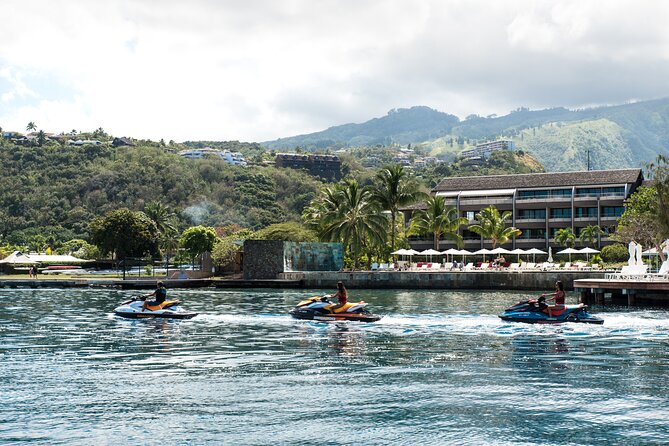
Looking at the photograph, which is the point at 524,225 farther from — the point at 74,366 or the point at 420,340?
the point at 74,366

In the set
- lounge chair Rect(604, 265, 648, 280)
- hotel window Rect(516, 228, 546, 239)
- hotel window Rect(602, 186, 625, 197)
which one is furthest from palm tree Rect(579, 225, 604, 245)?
lounge chair Rect(604, 265, 648, 280)

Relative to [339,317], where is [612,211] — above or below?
above

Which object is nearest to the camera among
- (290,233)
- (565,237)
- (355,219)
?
(355,219)

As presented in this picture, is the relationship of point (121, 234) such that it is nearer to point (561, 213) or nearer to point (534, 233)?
point (534, 233)

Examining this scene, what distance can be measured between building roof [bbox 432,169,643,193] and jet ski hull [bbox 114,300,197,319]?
8477 centimetres

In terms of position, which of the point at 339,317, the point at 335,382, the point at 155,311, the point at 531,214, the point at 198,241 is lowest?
the point at 335,382

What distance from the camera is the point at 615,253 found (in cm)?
9475

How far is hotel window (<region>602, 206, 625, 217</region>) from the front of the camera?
11162 cm

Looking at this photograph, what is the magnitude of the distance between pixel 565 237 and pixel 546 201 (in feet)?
27.1

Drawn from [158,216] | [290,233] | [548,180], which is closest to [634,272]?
[290,233]

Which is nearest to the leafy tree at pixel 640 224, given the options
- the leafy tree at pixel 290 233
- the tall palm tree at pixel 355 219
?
the tall palm tree at pixel 355 219

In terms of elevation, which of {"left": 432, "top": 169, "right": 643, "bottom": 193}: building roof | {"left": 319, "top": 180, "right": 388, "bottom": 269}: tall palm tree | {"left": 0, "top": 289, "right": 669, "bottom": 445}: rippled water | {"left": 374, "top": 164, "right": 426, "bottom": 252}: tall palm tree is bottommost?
{"left": 0, "top": 289, "right": 669, "bottom": 445}: rippled water

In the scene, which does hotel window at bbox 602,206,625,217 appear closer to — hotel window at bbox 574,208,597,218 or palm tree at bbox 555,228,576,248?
hotel window at bbox 574,208,597,218

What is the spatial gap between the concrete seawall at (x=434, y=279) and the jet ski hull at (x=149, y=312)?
3880cm
